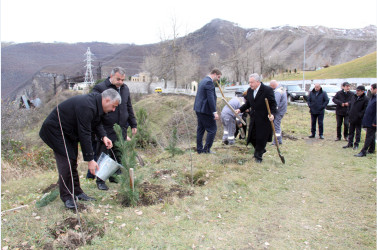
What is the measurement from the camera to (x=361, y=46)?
413ft

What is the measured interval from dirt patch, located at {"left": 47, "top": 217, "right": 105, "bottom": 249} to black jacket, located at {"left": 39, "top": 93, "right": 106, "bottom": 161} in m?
0.85

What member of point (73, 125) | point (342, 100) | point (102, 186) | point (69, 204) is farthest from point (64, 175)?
point (342, 100)

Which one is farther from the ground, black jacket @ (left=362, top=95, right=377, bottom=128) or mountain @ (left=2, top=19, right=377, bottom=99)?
mountain @ (left=2, top=19, right=377, bottom=99)

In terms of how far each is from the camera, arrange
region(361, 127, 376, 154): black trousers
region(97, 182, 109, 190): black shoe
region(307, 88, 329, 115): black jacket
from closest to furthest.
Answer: region(97, 182, 109, 190): black shoe
region(361, 127, 376, 154): black trousers
region(307, 88, 329, 115): black jacket

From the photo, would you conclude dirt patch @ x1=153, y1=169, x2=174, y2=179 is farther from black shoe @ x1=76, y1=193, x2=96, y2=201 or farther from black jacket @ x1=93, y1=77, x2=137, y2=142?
black shoe @ x1=76, y1=193, x2=96, y2=201

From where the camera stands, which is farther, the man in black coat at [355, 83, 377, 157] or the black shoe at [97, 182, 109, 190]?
the man in black coat at [355, 83, 377, 157]

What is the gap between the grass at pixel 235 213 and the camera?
10.5 ft

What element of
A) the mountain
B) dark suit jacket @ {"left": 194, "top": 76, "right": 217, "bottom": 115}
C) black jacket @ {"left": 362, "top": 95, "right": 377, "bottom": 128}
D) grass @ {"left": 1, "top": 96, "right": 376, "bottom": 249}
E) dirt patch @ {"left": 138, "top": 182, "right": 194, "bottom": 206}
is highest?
the mountain

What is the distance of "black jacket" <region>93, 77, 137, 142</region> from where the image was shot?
15.7 feet

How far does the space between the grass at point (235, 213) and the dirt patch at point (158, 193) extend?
0.55 ft

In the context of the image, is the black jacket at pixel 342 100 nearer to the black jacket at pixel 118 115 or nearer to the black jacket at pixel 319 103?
the black jacket at pixel 319 103

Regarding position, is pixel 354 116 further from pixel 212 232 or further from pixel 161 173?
pixel 212 232

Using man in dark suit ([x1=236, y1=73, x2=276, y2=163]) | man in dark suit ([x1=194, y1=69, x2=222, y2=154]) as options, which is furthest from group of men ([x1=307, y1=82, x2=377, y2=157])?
man in dark suit ([x1=194, y1=69, x2=222, y2=154])

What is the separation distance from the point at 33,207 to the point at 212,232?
9.16 ft
